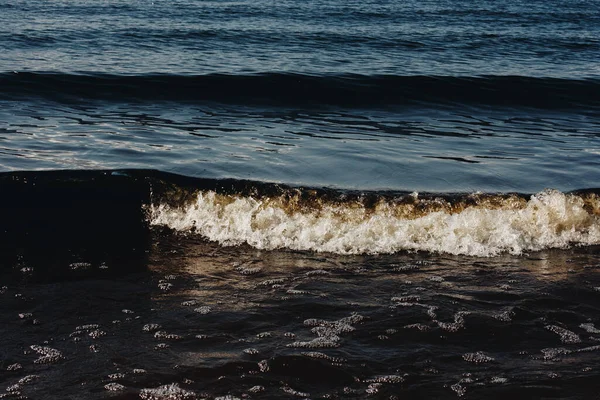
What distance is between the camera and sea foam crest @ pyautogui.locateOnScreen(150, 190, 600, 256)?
6.63 meters

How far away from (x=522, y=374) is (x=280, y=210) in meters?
3.43

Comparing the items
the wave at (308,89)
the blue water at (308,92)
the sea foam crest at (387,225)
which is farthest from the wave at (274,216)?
the wave at (308,89)

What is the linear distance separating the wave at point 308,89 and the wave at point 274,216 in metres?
5.46

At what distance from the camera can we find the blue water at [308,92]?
8.73 meters

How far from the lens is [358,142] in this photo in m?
Answer: 10.1

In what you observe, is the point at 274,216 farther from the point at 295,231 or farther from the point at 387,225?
the point at 387,225

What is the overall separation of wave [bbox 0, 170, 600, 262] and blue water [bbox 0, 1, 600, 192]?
386 mm

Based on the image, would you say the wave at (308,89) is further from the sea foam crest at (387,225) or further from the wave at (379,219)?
the sea foam crest at (387,225)

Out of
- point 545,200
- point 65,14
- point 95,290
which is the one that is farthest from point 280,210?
point 65,14

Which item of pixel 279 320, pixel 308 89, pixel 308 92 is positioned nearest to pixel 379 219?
pixel 279 320

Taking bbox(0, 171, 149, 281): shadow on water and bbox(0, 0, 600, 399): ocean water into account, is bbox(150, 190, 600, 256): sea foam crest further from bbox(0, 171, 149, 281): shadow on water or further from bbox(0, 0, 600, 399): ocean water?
bbox(0, 171, 149, 281): shadow on water

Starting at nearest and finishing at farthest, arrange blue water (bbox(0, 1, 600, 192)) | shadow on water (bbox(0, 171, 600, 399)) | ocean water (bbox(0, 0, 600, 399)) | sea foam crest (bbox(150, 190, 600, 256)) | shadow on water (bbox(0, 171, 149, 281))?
shadow on water (bbox(0, 171, 600, 399)) < ocean water (bbox(0, 0, 600, 399)) < shadow on water (bbox(0, 171, 149, 281)) < sea foam crest (bbox(150, 190, 600, 256)) < blue water (bbox(0, 1, 600, 192))

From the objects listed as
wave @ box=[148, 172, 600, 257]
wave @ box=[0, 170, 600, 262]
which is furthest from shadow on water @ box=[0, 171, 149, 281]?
wave @ box=[148, 172, 600, 257]

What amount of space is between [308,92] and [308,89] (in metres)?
0.15
